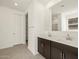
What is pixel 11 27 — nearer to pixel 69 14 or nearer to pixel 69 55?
pixel 69 14

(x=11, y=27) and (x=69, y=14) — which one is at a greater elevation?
(x=69, y=14)

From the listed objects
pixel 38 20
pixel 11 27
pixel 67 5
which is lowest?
pixel 11 27

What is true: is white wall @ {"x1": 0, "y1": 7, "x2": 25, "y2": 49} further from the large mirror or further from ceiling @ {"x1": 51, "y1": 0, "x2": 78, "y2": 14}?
the large mirror

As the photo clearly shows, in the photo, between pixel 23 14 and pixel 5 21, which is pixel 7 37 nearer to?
pixel 5 21

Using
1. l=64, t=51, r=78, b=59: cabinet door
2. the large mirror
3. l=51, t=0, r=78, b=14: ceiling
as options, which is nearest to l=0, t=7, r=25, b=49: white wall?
l=51, t=0, r=78, b=14: ceiling

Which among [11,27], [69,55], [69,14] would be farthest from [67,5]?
[11,27]

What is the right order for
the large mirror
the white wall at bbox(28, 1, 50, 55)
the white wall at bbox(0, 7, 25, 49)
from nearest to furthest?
A: the large mirror
the white wall at bbox(28, 1, 50, 55)
the white wall at bbox(0, 7, 25, 49)

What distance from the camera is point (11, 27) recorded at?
192 inches

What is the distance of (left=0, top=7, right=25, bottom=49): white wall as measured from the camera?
14.5 feet

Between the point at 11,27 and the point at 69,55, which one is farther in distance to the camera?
the point at 11,27

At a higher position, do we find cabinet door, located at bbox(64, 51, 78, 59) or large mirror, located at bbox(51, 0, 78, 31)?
large mirror, located at bbox(51, 0, 78, 31)

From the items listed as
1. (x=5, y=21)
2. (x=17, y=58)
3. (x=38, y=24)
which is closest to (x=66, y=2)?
(x=38, y=24)

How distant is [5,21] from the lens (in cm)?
454

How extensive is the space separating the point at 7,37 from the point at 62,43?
3914 mm
